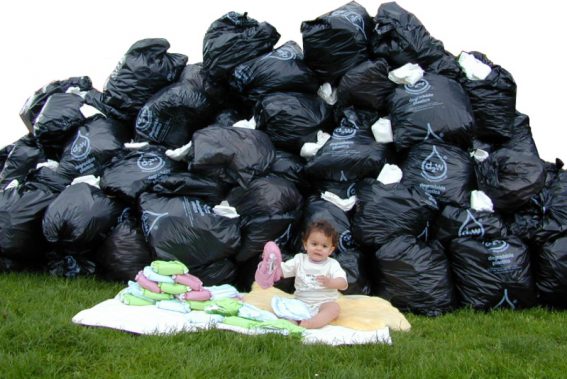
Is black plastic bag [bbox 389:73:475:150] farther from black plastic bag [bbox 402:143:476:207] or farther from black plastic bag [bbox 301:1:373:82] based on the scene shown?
black plastic bag [bbox 301:1:373:82]

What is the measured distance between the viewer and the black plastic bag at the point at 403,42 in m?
5.18

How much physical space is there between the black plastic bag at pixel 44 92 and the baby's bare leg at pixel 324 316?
332 cm

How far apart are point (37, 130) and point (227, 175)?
190 cm

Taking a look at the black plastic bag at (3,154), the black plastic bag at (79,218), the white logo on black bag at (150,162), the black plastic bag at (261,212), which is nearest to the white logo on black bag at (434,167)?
the black plastic bag at (261,212)

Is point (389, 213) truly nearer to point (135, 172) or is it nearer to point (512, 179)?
point (512, 179)

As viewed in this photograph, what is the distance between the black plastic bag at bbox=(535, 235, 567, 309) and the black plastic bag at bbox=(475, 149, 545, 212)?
38 centimetres

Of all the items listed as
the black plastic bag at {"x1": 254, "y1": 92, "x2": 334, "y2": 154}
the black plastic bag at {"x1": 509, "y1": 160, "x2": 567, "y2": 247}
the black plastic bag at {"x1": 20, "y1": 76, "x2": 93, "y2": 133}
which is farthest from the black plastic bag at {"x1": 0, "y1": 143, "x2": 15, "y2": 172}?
the black plastic bag at {"x1": 509, "y1": 160, "x2": 567, "y2": 247}

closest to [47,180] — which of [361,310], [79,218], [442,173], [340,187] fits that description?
[79,218]

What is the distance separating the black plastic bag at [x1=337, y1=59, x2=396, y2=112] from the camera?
5.07m

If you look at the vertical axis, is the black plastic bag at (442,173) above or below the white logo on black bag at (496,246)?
above

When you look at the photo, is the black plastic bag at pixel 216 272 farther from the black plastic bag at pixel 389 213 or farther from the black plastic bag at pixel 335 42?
the black plastic bag at pixel 335 42

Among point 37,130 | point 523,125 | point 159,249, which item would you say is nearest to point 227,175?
point 159,249

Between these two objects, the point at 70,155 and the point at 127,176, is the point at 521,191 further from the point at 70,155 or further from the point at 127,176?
the point at 70,155

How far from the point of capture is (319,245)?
4.03 m
